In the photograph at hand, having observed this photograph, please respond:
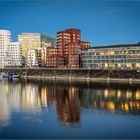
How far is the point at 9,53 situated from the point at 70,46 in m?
65.9

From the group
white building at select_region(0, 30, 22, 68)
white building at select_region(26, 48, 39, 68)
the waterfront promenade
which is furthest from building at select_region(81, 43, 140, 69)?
white building at select_region(0, 30, 22, 68)

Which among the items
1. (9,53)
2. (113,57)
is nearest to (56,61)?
(113,57)

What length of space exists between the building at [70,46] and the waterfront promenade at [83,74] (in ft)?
30.8

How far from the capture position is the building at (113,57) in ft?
389

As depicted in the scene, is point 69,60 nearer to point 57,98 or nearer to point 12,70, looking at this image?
point 12,70

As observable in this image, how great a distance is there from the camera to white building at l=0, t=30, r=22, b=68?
185125 millimetres

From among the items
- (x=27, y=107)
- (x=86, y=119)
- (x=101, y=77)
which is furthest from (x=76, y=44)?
(x=86, y=119)

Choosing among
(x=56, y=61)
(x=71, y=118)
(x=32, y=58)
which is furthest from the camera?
(x=32, y=58)

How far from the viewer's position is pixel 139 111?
45.4 metres

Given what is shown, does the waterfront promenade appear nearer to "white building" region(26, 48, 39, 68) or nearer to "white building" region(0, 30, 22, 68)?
"white building" region(26, 48, 39, 68)

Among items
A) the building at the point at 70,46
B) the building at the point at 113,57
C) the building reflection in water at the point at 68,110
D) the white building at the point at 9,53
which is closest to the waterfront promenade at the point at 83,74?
the building at the point at 113,57

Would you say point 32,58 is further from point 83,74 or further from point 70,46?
point 83,74

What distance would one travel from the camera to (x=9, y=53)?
191375 millimetres

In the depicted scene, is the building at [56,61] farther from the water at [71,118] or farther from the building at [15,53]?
the water at [71,118]
